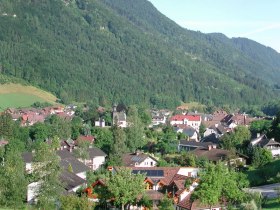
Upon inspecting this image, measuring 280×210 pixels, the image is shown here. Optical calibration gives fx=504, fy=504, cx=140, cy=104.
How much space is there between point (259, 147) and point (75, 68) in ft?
380

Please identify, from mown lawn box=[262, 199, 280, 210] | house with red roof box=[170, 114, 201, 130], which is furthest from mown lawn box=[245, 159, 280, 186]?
house with red roof box=[170, 114, 201, 130]

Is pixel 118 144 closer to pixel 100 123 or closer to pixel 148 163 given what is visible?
pixel 148 163

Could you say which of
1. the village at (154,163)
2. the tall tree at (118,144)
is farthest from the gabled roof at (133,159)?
the tall tree at (118,144)

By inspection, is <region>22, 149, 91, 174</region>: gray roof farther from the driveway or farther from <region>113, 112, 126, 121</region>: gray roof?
<region>113, 112, 126, 121</region>: gray roof

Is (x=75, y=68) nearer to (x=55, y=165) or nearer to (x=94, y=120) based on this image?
(x=94, y=120)

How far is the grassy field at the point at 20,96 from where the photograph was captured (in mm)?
130312

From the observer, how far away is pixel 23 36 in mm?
178500

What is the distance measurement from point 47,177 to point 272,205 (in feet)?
50.5

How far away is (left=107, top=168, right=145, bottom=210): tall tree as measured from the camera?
113 ft

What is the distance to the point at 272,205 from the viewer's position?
1363 inches

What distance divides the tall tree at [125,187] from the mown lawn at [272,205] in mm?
8569

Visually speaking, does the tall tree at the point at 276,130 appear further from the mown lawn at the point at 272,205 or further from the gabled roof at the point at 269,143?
the mown lawn at the point at 272,205

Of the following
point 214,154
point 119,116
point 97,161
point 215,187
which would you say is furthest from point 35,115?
Result: point 215,187

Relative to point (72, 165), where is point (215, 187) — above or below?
above
